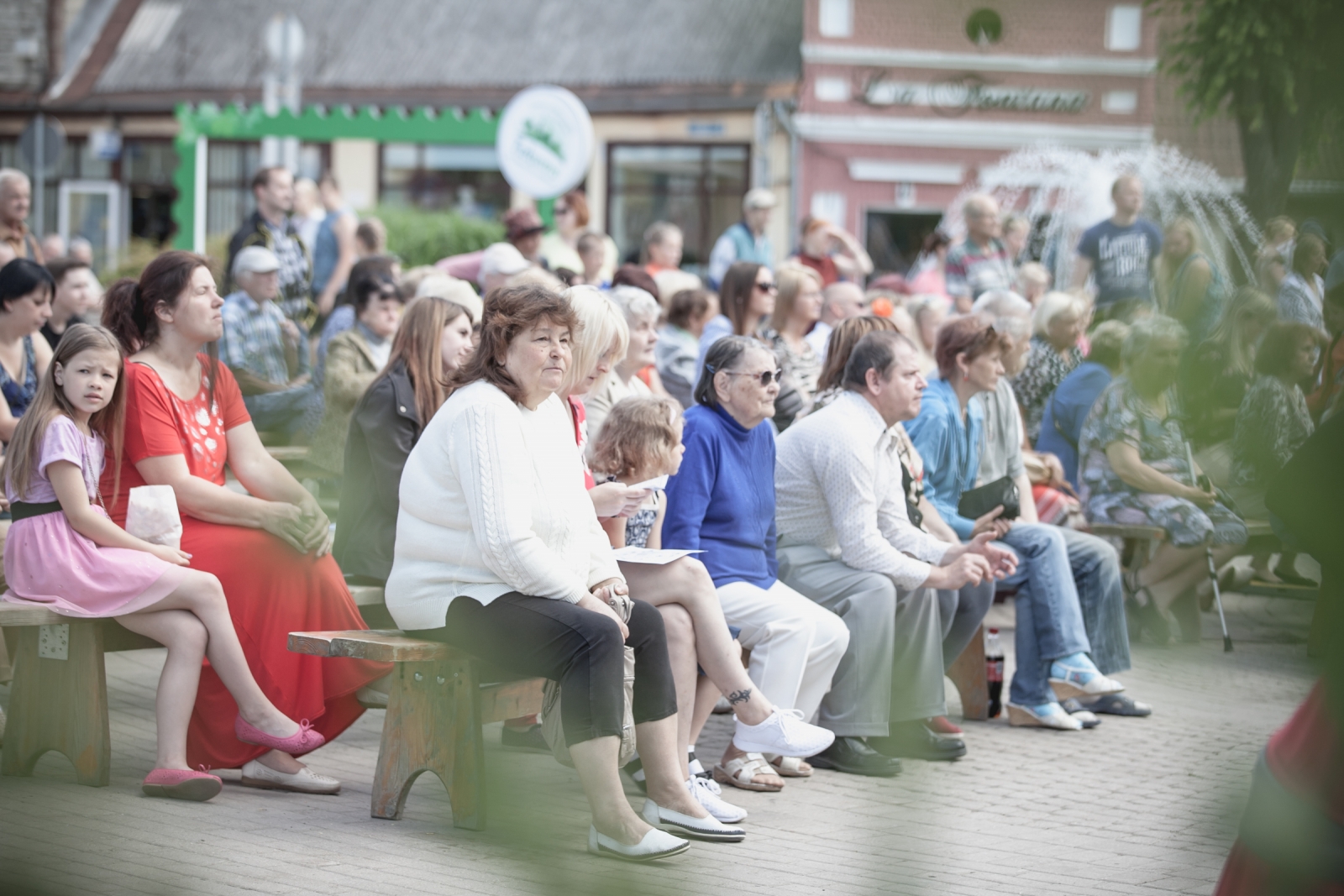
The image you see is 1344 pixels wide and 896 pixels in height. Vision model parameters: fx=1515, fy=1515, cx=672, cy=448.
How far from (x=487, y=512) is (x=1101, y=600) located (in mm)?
3407

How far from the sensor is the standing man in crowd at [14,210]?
295 inches

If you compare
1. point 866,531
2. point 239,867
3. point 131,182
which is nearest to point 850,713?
point 866,531

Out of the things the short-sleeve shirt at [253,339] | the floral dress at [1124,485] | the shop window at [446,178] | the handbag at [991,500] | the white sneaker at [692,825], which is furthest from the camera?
the shop window at [446,178]

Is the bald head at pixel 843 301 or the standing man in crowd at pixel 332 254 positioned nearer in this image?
the bald head at pixel 843 301

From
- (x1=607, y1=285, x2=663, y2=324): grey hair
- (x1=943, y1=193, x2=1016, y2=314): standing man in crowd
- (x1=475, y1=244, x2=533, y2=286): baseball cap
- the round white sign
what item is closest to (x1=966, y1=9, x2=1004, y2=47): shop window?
(x1=607, y1=285, x2=663, y2=324): grey hair

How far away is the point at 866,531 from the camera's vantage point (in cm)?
538

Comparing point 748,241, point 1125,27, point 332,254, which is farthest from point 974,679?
point 332,254

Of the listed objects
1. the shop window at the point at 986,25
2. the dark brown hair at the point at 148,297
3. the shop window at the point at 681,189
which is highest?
the shop window at the point at 681,189

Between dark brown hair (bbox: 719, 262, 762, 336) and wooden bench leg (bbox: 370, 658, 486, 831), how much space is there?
363 centimetres

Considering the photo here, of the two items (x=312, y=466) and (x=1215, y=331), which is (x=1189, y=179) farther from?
(x=312, y=466)

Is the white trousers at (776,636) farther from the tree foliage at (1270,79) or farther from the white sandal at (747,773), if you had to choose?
the tree foliage at (1270,79)

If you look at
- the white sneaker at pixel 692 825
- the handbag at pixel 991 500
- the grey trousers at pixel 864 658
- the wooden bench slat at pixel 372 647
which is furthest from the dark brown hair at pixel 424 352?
the handbag at pixel 991 500

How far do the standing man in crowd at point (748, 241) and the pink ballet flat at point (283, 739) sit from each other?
6760mm

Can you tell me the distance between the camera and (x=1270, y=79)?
0.74 meters
